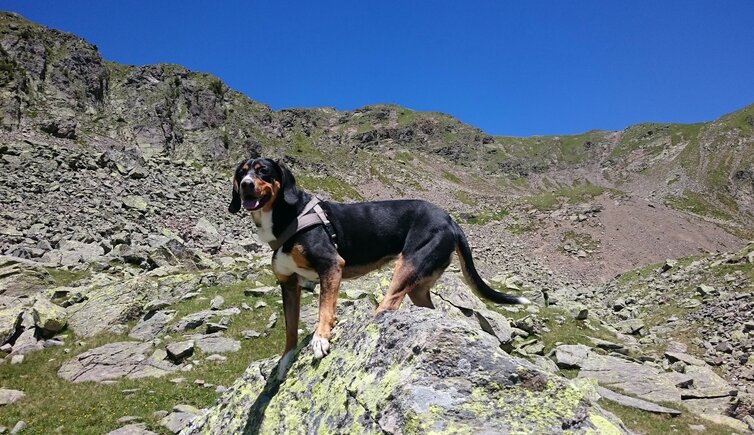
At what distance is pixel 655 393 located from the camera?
14.6m

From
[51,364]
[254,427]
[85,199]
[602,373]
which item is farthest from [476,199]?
[254,427]

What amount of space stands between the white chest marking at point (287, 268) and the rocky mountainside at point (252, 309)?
825 millimetres

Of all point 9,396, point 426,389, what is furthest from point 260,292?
point 426,389

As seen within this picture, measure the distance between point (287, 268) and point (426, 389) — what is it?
283cm

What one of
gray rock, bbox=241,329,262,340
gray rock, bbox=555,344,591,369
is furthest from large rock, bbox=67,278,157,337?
gray rock, bbox=555,344,591,369

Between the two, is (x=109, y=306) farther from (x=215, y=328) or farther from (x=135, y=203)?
(x=135, y=203)

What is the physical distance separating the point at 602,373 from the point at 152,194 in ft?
118

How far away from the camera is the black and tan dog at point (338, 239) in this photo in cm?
560

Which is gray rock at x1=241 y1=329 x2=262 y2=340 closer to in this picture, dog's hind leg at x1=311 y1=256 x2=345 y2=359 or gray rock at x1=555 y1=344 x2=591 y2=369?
gray rock at x1=555 y1=344 x2=591 y2=369

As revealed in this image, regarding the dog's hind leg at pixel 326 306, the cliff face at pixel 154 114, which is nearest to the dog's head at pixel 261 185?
the dog's hind leg at pixel 326 306

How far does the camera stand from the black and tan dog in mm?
5598

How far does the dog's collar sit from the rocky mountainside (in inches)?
48.1

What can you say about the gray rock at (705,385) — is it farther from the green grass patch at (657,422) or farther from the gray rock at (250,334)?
the gray rock at (250,334)

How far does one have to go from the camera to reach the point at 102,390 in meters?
12.1
